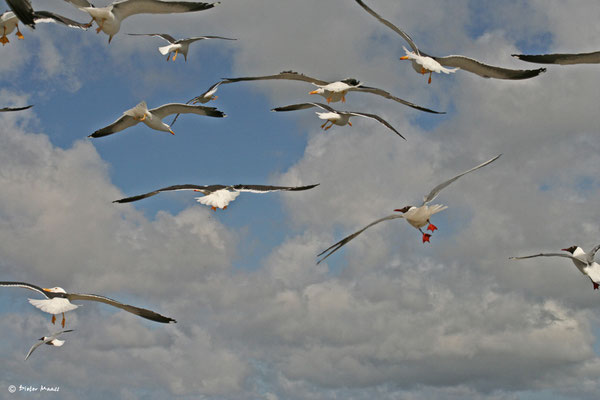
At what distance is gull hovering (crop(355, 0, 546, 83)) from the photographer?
17609 millimetres

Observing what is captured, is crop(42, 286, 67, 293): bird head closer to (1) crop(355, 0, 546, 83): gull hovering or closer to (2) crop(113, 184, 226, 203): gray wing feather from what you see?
(2) crop(113, 184, 226, 203): gray wing feather

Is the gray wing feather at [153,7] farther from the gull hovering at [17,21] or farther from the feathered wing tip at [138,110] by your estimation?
the feathered wing tip at [138,110]

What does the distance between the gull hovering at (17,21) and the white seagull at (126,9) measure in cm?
83

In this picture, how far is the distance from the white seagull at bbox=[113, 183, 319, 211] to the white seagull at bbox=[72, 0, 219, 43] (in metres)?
4.60

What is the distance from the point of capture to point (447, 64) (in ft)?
62.9

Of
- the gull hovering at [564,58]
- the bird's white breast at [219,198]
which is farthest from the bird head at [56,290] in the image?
the gull hovering at [564,58]

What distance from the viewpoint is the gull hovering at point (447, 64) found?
57.8 ft

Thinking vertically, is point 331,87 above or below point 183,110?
above

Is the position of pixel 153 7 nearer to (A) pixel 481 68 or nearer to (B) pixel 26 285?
(B) pixel 26 285

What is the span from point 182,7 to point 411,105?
6.85 metres

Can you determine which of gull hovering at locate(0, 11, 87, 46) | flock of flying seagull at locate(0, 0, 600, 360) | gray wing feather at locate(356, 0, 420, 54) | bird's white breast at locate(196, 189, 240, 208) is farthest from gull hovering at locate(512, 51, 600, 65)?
→ gull hovering at locate(0, 11, 87, 46)

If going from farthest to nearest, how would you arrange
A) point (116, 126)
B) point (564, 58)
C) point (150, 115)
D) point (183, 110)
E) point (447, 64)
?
point (183, 110) → point (116, 126) → point (150, 115) → point (447, 64) → point (564, 58)

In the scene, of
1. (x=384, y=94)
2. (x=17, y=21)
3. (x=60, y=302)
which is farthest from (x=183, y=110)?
(x=60, y=302)

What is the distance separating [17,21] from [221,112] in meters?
6.27
